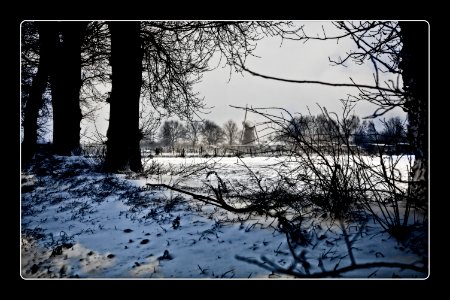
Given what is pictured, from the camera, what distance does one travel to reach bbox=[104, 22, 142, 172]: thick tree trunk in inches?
231

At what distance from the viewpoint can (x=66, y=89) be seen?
8.53m

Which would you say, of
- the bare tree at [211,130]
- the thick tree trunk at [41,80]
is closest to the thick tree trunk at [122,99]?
the thick tree trunk at [41,80]

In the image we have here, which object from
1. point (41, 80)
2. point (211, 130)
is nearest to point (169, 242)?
point (41, 80)

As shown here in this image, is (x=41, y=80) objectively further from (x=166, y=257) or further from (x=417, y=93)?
(x=417, y=93)

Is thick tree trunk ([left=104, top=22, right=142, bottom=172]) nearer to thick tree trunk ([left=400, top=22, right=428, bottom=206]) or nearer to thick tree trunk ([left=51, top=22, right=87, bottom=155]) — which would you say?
thick tree trunk ([left=51, top=22, right=87, bottom=155])

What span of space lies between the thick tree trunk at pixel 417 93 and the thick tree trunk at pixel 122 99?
5129mm

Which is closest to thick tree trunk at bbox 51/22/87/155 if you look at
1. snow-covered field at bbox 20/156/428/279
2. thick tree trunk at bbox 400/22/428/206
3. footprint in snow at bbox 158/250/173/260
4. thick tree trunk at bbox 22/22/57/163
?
thick tree trunk at bbox 22/22/57/163

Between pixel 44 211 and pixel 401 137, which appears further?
pixel 44 211

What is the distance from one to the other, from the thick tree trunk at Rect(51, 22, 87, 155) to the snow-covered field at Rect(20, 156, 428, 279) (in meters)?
5.17
